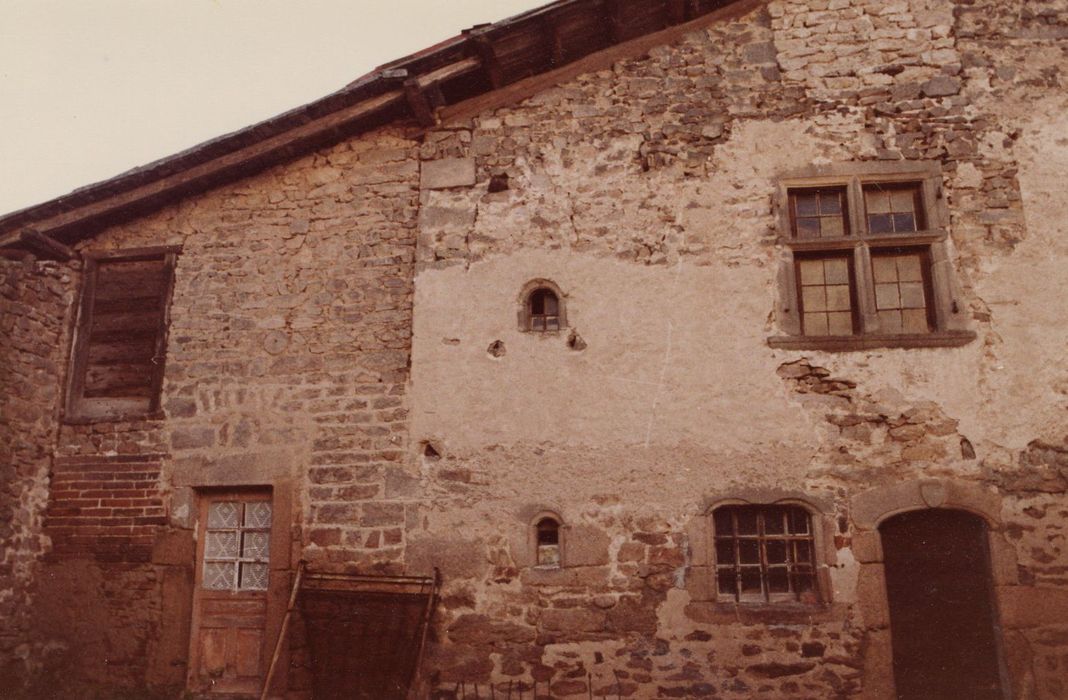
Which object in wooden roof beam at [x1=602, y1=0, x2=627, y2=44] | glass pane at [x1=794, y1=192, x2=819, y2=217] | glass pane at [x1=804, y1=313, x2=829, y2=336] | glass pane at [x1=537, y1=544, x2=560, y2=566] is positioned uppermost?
wooden roof beam at [x1=602, y1=0, x2=627, y2=44]

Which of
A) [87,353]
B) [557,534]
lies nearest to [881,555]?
[557,534]

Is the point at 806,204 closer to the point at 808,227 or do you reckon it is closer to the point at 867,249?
the point at 808,227

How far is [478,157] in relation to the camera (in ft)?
24.2

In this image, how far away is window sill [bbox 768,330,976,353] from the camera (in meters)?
6.47

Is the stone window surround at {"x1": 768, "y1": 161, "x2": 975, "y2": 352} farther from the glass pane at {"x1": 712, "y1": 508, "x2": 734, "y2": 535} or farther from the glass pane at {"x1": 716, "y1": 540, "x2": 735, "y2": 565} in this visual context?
the glass pane at {"x1": 716, "y1": 540, "x2": 735, "y2": 565}

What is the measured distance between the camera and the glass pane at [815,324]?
6758 mm

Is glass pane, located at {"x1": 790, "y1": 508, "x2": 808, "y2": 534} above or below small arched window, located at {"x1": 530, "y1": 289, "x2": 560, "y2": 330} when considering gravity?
below

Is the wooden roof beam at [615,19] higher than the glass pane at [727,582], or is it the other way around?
the wooden roof beam at [615,19]

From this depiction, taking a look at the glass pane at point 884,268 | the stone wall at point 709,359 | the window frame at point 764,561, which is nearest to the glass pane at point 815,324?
the stone wall at point 709,359

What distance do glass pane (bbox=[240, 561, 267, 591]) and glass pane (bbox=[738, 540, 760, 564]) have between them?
3.89 m

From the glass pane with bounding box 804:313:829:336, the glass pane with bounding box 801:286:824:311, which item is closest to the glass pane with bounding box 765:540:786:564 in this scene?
the glass pane with bounding box 804:313:829:336

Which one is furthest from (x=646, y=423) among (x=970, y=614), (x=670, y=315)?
(x=970, y=614)

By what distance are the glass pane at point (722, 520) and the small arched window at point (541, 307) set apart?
6.38 ft

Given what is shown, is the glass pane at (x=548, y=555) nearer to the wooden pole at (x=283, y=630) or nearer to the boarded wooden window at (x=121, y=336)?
the wooden pole at (x=283, y=630)
